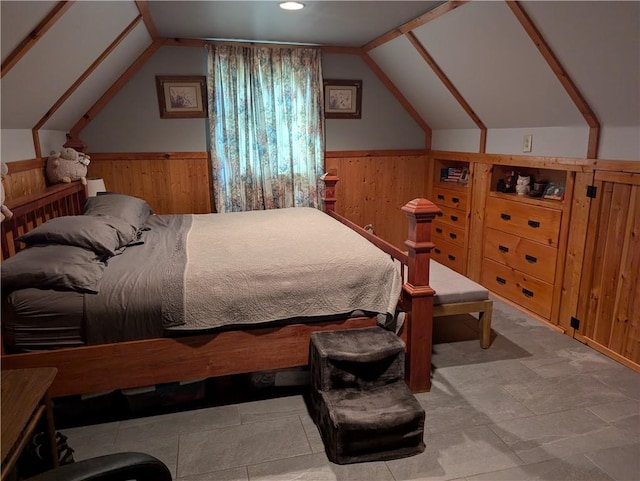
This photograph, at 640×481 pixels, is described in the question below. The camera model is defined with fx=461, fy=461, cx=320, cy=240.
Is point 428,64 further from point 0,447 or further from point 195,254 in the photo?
point 0,447

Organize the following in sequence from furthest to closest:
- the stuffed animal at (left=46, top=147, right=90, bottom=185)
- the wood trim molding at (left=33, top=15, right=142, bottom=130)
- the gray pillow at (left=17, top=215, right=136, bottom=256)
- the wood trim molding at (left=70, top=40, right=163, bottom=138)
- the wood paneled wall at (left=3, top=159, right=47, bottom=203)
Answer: the wood trim molding at (left=70, top=40, right=163, bottom=138) → the stuffed animal at (left=46, top=147, right=90, bottom=185) → the wood trim molding at (left=33, top=15, right=142, bottom=130) → the wood paneled wall at (left=3, top=159, right=47, bottom=203) → the gray pillow at (left=17, top=215, right=136, bottom=256)

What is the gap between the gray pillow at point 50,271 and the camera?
81.7 inches

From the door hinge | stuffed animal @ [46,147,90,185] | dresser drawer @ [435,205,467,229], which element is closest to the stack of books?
dresser drawer @ [435,205,467,229]

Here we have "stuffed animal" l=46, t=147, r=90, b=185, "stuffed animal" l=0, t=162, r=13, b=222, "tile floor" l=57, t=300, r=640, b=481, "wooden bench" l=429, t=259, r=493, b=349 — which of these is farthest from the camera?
Answer: "stuffed animal" l=46, t=147, r=90, b=185

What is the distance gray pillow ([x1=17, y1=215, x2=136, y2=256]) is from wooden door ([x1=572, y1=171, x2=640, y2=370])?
303cm

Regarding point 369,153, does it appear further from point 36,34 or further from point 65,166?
point 36,34

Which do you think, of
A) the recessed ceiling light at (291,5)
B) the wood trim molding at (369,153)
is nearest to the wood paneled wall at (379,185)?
the wood trim molding at (369,153)

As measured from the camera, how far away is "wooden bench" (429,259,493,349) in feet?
9.50

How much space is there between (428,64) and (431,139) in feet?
4.25

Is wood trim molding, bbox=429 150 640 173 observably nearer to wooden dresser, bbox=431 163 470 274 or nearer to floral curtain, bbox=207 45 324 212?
wooden dresser, bbox=431 163 470 274

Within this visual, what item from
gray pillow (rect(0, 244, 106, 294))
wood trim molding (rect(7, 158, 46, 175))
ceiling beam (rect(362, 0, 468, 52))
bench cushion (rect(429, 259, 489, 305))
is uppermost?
ceiling beam (rect(362, 0, 468, 52))

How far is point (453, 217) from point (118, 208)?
10.5 ft

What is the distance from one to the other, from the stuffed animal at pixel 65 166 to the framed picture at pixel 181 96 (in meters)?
1.05

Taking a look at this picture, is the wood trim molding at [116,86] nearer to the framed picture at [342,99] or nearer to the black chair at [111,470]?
the framed picture at [342,99]
